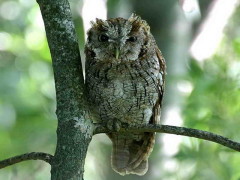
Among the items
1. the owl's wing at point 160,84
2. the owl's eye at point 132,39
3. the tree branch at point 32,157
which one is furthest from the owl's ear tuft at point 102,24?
the tree branch at point 32,157

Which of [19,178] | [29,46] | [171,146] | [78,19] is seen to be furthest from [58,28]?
[29,46]

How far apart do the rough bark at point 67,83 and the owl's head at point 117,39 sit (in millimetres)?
860

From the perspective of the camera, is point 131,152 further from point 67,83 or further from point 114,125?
point 67,83

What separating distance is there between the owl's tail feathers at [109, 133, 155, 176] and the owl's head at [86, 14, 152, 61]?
0.69m

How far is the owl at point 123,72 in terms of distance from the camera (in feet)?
11.3

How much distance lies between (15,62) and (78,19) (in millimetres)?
921

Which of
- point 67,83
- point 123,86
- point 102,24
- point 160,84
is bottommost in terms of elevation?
point 67,83

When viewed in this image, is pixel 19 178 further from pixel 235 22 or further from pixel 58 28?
pixel 235 22

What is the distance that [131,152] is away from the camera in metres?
4.09

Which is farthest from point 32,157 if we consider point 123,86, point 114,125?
point 123,86

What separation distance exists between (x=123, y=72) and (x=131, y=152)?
2.84ft

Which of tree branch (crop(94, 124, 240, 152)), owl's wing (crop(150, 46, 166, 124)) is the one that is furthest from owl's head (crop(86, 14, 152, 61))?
tree branch (crop(94, 124, 240, 152))

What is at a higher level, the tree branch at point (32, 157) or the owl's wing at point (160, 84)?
the owl's wing at point (160, 84)

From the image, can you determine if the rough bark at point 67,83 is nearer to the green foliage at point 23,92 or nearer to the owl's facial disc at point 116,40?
the owl's facial disc at point 116,40
